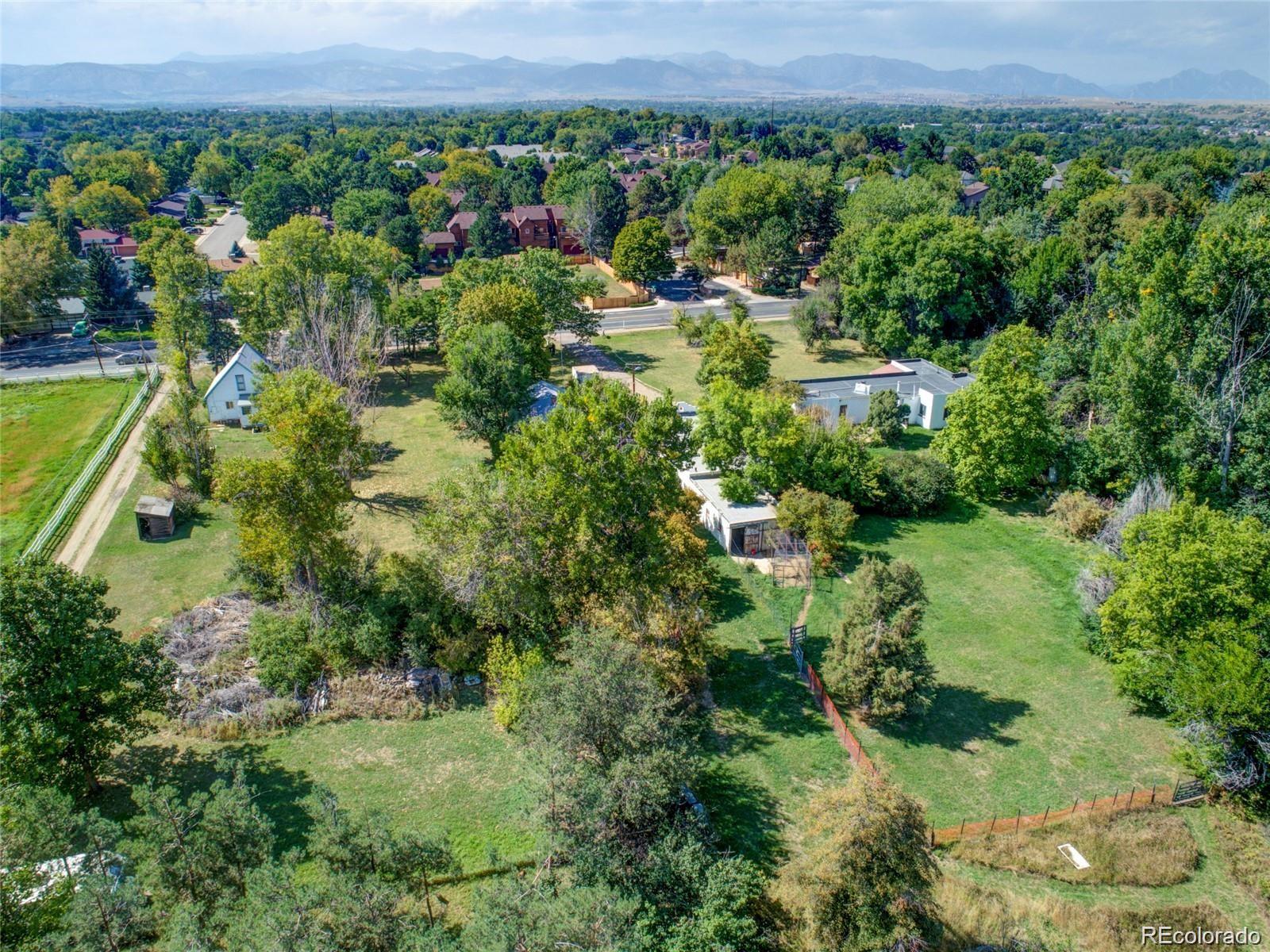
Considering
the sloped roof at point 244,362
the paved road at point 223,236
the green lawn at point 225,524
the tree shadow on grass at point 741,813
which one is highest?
the paved road at point 223,236

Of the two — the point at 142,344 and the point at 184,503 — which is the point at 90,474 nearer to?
the point at 184,503

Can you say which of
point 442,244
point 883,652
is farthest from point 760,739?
point 442,244

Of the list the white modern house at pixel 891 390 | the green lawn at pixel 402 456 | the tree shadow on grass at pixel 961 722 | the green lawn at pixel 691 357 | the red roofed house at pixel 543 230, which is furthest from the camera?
the red roofed house at pixel 543 230

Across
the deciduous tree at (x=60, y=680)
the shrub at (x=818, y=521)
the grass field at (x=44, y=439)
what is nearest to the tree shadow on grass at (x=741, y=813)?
the shrub at (x=818, y=521)

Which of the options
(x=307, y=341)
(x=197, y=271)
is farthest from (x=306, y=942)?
(x=197, y=271)

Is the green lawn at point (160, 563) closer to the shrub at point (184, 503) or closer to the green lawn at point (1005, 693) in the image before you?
the shrub at point (184, 503)

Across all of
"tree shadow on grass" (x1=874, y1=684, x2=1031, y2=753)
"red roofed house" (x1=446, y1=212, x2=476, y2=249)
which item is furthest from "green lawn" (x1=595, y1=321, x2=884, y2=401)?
"red roofed house" (x1=446, y1=212, x2=476, y2=249)
